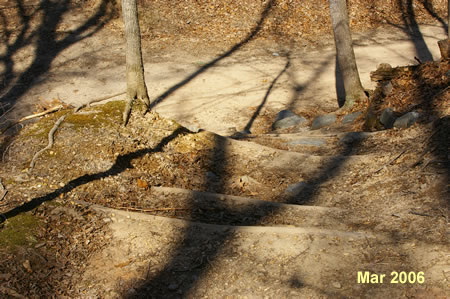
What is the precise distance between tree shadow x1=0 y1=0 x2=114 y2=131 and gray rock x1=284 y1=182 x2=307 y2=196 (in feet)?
27.3

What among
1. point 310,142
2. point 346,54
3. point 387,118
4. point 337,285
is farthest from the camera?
point 346,54

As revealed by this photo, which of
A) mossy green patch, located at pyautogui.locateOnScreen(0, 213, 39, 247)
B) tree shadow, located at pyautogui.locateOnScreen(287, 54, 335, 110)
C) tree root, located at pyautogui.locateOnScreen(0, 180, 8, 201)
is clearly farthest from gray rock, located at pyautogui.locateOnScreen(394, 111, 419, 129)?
tree root, located at pyautogui.locateOnScreen(0, 180, 8, 201)

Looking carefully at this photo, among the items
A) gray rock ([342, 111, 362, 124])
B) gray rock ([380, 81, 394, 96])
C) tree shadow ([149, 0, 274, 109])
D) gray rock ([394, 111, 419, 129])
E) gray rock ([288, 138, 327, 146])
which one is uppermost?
gray rock ([394, 111, 419, 129])

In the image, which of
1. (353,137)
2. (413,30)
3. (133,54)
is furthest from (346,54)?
(413,30)

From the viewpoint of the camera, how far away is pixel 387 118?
24.3 feet

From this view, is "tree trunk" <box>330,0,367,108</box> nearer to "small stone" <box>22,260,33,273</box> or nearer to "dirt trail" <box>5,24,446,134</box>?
"dirt trail" <box>5,24,446,134</box>

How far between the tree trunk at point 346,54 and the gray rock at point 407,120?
2467mm

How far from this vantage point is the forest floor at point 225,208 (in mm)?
3727

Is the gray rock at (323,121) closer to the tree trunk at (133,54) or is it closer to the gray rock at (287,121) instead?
the gray rock at (287,121)

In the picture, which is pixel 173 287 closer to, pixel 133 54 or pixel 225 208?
pixel 225 208

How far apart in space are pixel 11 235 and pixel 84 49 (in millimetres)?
11204

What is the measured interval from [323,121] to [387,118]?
5.94ft

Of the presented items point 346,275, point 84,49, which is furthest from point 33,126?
point 84,49

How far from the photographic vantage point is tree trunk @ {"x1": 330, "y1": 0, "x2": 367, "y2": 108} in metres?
9.23
